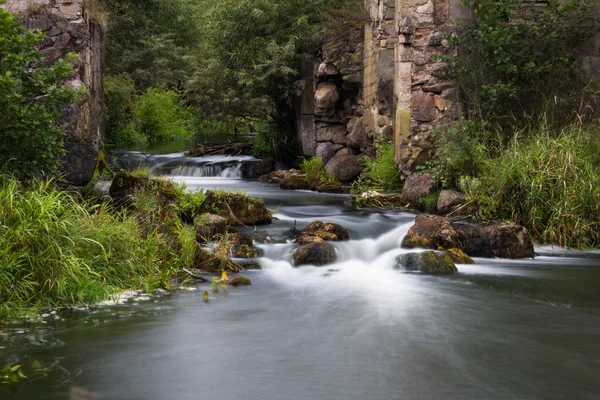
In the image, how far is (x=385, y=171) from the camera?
15.3 meters

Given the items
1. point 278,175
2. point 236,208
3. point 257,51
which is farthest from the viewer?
point 257,51

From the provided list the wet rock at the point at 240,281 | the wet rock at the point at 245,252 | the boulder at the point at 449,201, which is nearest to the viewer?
the wet rock at the point at 240,281

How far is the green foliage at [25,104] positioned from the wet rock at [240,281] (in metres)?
2.46

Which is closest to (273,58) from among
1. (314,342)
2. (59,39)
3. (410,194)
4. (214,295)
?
(410,194)

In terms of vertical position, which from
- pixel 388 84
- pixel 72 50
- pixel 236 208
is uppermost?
pixel 388 84

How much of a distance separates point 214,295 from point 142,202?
2826mm

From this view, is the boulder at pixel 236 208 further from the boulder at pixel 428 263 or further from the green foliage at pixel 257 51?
the green foliage at pixel 257 51

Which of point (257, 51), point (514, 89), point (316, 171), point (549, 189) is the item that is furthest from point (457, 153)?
point (257, 51)

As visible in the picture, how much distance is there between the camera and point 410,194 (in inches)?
524

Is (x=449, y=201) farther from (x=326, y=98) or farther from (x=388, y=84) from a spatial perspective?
(x=326, y=98)

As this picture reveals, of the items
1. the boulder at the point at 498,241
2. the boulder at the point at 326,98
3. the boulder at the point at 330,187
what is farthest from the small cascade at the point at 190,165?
the boulder at the point at 498,241

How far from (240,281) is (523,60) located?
728 cm

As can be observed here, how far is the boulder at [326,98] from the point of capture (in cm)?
1886

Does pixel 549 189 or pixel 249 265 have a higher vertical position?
pixel 549 189
